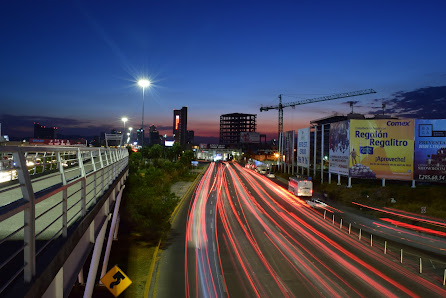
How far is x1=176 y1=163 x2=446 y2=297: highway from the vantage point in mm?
15391

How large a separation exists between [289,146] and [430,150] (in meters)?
34.3

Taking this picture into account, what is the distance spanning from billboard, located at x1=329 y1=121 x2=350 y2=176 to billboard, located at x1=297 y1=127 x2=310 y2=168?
1011cm

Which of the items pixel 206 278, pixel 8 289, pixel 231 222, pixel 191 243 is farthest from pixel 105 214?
Answer: pixel 231 222

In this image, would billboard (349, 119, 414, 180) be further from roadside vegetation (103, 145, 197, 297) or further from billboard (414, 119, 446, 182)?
roadside vegetation (103, 145, 197, 297)

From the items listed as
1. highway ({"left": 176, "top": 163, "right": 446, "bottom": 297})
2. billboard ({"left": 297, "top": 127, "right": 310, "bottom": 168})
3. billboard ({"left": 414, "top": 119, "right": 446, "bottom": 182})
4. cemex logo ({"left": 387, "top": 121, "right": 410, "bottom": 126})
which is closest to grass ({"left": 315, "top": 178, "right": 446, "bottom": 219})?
billboard ({"left": 414, "top": 119, "right": 446, "bottom": 182})

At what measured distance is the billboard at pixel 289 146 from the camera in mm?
71125

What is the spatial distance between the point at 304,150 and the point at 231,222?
38.9 metres

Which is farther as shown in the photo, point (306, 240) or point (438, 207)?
point (438, 207)

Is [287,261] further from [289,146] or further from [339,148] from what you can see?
[289,146]

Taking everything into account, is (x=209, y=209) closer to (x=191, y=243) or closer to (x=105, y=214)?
(x=191, y=243)

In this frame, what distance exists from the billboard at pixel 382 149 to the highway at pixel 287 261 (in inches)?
696

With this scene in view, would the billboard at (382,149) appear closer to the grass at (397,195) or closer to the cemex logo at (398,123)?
the cemex logo at (398,123)

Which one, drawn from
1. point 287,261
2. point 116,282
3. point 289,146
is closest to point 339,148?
point 289,146

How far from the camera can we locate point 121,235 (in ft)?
77.7
